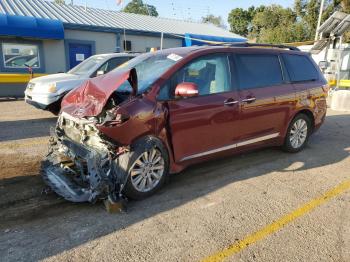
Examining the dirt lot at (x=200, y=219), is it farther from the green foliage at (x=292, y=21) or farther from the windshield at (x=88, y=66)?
the green foliage at (x=292, y=21)

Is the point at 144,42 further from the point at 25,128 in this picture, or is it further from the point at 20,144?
the point at 20,144

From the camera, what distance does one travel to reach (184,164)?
4289mm

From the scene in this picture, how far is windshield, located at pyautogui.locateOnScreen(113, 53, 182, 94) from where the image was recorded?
4.05 m

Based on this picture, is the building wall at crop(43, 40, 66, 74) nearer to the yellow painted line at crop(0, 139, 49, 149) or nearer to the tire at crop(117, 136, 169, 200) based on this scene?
the yellow painted line at crop(0, 139, 49, 149)

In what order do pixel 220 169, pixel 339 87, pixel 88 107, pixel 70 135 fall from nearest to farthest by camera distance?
pixel 88 107
pixel 70 135
pixel 220 169
pixel 339 87

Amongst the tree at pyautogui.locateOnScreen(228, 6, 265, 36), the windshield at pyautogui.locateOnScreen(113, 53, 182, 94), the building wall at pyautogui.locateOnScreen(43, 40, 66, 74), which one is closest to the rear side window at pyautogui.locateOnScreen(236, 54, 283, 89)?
the windshield at pyautogui.locateOnScreen(113, 53, 182, 94)

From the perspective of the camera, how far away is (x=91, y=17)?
19531mm

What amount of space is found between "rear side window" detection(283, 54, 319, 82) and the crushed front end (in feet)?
11.7

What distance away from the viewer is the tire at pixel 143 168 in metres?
3.69

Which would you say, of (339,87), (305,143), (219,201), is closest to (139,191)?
(219,201)

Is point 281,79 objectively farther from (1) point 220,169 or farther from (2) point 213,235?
(2) point 213,235

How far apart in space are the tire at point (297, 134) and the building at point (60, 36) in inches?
450

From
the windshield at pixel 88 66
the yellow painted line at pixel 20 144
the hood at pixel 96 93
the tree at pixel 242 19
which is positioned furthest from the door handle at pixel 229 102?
the tree at pixel 242 19

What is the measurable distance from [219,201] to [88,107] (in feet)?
6.36
